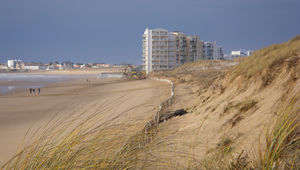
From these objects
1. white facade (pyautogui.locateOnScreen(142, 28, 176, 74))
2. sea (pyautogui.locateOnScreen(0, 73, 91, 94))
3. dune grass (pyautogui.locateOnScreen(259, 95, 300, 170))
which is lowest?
sea (pyautogui.locateOnScreen(0, 73, 91, 94))

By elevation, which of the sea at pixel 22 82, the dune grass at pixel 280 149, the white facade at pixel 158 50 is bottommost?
the sea at pixel 22 82

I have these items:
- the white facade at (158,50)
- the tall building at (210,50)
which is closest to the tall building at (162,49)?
the white facade at (158,50)

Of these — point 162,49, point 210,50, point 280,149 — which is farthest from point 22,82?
point 210,50

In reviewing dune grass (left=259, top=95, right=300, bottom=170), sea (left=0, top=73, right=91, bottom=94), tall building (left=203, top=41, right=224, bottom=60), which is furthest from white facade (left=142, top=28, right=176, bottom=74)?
dune grass (left=259, top=95, right=300, bottom=170)

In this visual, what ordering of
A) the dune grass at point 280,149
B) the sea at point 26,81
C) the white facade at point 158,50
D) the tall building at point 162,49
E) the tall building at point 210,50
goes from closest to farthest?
the dune grass at point 280,149 < the sea at point 26,81 < the white facade at point 158,50 < the tall building at point 162,49 < the tall building at point 210,50

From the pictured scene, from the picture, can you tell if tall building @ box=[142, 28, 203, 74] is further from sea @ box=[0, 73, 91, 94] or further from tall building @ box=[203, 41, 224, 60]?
sea @ box=[0, 73, 91, 94]

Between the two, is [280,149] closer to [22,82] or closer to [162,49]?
[22,82]

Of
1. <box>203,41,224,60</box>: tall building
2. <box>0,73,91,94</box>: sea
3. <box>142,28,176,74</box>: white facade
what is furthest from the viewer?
<box>203,41,224,60</box>: tall building

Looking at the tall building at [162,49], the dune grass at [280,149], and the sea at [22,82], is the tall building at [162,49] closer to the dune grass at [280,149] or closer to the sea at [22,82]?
the sea at [22,82]

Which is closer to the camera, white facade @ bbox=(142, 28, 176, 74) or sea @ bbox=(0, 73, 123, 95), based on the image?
sea @ bbox=(0, 73, 123, 95)

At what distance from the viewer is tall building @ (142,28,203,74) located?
65000 mm

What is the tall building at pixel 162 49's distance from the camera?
213 feet

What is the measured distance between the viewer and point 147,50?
64.9 m

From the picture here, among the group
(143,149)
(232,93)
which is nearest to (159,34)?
(232,93)
